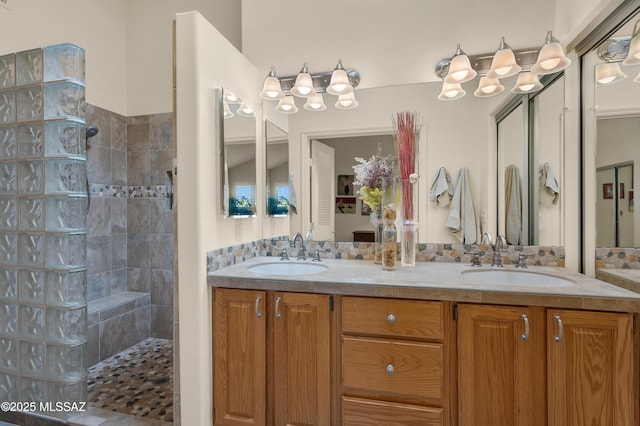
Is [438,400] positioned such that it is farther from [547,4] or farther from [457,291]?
[547,4]

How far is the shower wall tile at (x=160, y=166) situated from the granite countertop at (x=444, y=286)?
156 centimetres

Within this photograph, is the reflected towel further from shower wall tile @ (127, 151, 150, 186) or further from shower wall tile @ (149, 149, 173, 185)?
shower wall tile @ (127, 151, 150, 186)

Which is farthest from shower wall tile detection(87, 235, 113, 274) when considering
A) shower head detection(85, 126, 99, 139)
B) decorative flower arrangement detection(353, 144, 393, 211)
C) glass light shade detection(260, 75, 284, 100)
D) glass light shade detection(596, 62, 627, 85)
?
glass light shade detection(596, 62, 627, 85)

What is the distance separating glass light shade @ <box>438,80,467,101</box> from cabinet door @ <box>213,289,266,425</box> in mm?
1603

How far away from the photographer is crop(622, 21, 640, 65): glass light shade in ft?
4.51

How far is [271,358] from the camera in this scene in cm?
163

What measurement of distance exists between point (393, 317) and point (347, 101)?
1426 millimetres

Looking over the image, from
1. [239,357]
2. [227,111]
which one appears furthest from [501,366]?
[227,111]

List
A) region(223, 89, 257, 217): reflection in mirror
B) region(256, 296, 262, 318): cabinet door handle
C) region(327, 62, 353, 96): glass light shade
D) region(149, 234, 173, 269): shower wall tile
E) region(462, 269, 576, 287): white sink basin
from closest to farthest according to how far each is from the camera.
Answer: region(256, 296, 262, 318): cabinet door handle
region(462, 269, 576, 287): white sink basin
region(223, 89, 257, 217): reflection in mirror
region(327, 62, 353, 96): glass light shade
region(149, 234, 173, 269): shower wall tile

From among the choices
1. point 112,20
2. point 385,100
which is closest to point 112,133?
point 112,20

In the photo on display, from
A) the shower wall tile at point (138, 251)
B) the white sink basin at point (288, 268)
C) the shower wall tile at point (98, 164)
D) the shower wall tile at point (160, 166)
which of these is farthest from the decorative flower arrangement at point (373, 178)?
the shower wall tile at point (98, 164)

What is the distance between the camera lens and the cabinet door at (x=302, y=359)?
1548mm

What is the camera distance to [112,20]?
9.70 feet

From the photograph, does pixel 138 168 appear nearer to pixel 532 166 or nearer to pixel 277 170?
pixel 277 170
